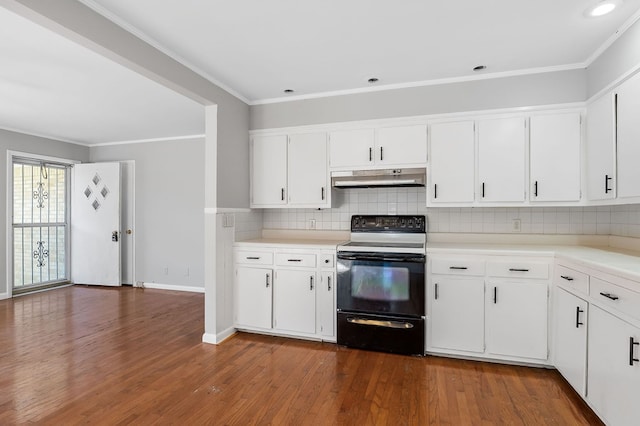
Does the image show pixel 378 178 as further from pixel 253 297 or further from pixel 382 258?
pixel 253 297

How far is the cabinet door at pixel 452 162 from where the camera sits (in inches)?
121

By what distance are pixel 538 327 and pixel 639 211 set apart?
1.22 meters

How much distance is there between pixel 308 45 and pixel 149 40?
118 cm

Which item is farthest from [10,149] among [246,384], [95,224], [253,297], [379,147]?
[379,147]

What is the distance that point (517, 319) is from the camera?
2.69 m

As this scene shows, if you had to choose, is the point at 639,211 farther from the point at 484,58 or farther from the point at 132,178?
the point at 132,178

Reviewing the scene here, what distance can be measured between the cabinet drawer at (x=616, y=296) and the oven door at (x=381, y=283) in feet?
3.79

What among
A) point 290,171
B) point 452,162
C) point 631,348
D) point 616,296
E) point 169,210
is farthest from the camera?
point 169,210

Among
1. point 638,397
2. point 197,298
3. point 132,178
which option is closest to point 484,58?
point 638,397

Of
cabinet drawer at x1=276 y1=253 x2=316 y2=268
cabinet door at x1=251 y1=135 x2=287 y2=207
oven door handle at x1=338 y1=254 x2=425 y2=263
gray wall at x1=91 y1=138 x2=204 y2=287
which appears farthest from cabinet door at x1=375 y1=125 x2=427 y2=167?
gray wall at x1=91 y1=138 x2=204 y2=287

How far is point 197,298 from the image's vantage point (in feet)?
16.3

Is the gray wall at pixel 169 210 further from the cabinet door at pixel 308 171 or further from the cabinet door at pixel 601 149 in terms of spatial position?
the cabinet door at pixel 601 149

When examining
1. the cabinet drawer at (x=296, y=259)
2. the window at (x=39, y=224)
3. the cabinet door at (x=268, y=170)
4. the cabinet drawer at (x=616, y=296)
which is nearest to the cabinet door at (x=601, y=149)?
the cabinet drawer at (x=616, y=296)

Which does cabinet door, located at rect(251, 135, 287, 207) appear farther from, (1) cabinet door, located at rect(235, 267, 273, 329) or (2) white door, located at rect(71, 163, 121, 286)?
(2) white door, located at rect(71, 163, 121, 286)
